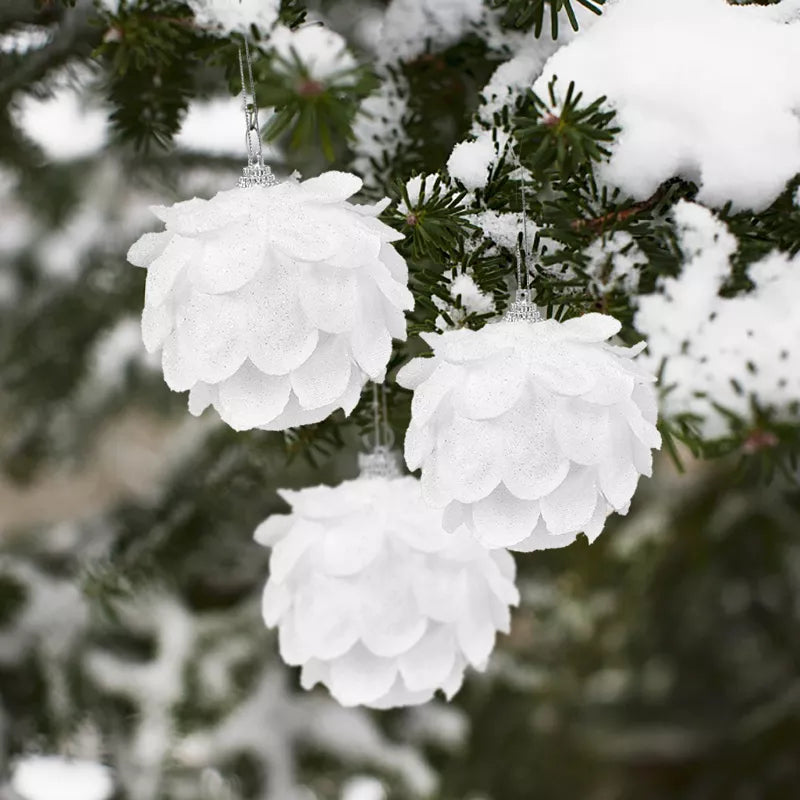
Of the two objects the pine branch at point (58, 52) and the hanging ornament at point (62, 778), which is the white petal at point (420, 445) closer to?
the pine branch at point (58, 52)

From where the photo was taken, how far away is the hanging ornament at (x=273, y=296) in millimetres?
345

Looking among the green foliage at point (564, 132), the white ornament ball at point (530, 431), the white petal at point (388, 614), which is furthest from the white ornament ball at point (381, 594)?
the green foliage at point (564, 132)

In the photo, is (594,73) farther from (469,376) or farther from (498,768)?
(498,768)

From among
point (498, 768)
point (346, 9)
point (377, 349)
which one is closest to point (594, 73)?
point (377, 349)

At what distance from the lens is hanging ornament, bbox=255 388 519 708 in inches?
18.2

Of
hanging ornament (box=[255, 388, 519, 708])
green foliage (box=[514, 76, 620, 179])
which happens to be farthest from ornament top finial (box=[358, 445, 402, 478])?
green foliage (box=[514, 76, 620, 179])

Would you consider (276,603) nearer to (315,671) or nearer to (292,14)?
(315,671)

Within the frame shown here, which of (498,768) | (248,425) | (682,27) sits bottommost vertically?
(498,768)

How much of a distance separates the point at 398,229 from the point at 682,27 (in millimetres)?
151

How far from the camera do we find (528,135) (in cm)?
34

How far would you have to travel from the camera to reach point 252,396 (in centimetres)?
36

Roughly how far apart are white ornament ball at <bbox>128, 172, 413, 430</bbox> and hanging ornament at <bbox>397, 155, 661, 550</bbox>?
3 centimetres

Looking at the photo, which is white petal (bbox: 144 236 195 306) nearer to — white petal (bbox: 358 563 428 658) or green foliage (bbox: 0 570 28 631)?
white petal (bbox: 358 563 428 658)

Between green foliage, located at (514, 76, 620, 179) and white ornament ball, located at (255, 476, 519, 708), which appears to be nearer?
green foliage, located at (514, 76, 620, 179)
